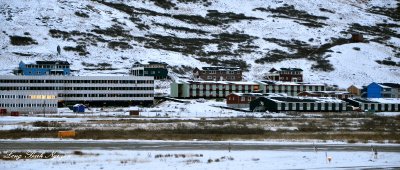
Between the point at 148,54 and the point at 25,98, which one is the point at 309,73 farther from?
the point at 25,98

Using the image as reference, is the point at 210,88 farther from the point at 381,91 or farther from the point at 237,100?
the point at 381,91

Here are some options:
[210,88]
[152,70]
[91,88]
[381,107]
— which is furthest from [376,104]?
[91,88]

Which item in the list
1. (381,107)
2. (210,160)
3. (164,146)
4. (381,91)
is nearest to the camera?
(210,160)

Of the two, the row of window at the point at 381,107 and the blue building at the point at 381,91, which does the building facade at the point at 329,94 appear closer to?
the blue building at the point at 381,91

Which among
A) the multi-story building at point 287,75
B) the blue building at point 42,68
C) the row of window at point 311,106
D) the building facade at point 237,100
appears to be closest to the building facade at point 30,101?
the building facade at point 237,100

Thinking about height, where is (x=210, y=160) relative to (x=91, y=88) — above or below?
below

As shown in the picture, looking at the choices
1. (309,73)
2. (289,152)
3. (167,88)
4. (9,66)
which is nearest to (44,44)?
(9,66)
